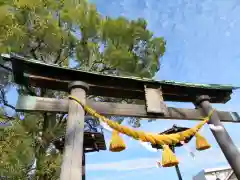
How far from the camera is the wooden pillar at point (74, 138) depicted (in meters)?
2.44

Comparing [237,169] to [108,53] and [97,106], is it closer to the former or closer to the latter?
[97,106]

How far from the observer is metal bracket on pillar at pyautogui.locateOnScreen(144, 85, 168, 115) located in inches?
138

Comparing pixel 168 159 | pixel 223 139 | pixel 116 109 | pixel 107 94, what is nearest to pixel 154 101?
pixel 116 109

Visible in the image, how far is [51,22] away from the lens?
761 cm

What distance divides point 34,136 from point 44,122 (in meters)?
0.61

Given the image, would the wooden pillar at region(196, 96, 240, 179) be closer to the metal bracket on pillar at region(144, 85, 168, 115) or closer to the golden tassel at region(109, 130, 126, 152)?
the metal bracket on pillar at region(144, 85, 168, 115)

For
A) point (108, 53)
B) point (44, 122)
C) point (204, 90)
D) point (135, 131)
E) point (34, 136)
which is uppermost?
point (108, 53)

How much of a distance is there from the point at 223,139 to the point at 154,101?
3.82 feet

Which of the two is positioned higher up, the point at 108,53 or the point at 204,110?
the point at 108,53

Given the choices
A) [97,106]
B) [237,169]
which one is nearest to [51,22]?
[97,106]

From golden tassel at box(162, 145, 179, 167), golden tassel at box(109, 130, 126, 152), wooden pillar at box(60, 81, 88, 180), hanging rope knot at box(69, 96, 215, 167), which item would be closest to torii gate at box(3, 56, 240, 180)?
wooden pillar at box(60, 81, 88, 180)

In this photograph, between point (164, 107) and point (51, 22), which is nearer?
point (164, 107)

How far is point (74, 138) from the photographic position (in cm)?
274

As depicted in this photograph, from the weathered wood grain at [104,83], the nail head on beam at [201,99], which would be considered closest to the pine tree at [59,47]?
the weathered wood grain at [104,83]
